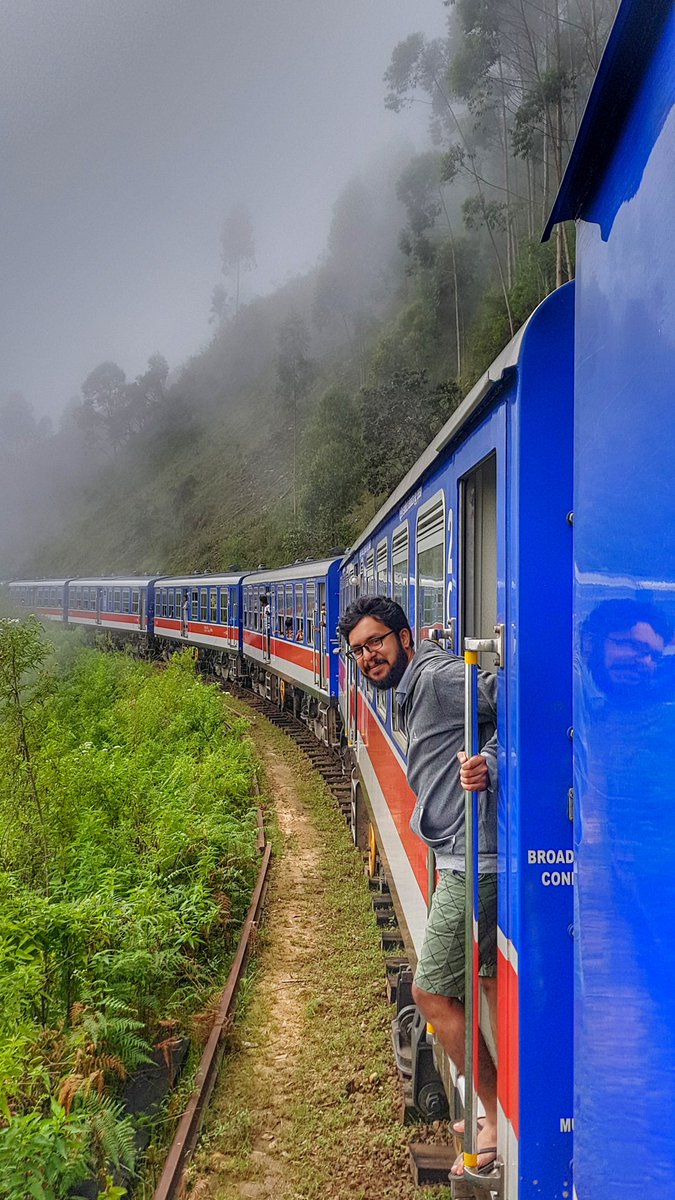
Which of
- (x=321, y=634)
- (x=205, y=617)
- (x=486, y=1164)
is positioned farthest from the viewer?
(x=205, y=617)

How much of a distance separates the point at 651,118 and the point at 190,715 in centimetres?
1488

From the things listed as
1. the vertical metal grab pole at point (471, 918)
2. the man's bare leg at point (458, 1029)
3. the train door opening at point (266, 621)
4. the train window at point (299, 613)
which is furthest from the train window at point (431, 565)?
the train door opening at point (266, 621)

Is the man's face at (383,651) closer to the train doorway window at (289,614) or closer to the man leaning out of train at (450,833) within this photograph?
the man leaning out of train at (450,833)

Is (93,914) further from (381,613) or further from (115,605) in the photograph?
(115,605)

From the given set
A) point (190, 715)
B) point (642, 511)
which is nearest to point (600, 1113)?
point (642, 511)

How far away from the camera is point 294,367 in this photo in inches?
2525

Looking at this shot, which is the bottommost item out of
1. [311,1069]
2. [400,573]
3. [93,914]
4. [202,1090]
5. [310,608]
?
[311,1069]

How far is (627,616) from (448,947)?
1.87m

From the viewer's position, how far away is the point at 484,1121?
275cm

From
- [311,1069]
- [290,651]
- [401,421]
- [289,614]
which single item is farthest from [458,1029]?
[401,421]

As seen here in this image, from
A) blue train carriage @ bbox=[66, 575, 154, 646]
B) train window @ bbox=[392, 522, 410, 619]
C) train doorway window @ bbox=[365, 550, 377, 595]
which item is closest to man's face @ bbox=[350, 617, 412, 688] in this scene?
train window @ bbox=[392, 522, 410, 619]

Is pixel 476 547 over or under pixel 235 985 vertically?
over

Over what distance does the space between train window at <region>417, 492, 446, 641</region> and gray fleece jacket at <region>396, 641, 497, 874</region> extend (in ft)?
2.32

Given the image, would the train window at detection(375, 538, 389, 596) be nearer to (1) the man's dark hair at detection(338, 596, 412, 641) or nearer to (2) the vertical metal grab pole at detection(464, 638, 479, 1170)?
(1) the man's dark hair at detection(338, 596, 412, 641)
